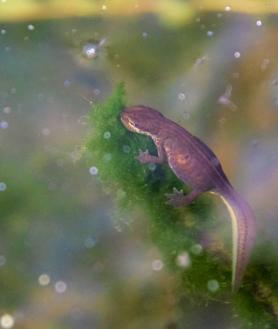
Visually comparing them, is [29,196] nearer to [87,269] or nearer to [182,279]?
[87,269]

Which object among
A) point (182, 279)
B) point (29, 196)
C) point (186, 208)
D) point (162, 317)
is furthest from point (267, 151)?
point (29, 196)

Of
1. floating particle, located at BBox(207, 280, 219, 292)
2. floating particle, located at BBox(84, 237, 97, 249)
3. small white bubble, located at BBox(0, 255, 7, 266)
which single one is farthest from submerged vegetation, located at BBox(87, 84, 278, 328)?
small white bubble, located at BBox(0, 255, 7, 266)

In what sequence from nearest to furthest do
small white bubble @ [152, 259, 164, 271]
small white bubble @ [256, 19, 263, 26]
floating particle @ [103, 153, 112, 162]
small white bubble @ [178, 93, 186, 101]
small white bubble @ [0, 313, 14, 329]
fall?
small white bubble @ [0, 313, 14, 329], small white bubble @ [152, 259, 164, 271], floating particle @ [103, 153, 112, 162], small white bubble @ [178, 93, 186, 101], small white bubble @ [256, 19, 263, 26]

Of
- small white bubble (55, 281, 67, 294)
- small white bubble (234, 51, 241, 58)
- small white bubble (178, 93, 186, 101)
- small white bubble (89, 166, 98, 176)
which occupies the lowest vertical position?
small white bubble (55, 281, 67, 294)

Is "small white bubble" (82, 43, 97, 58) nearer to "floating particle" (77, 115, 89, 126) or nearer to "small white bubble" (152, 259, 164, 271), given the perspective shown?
"floating particle" (77, 115, 89, 126)

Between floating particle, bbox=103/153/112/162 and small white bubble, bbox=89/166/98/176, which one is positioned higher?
floating particle, bbox=103/153/112/162

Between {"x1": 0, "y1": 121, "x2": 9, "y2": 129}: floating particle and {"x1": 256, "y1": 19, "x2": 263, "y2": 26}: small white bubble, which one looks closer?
{"x1": 0, "y1": 121, "x2": 9, "y2": 129}: floating particle

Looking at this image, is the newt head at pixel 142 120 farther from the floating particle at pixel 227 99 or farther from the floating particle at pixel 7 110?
the floating particle at pixel 7 110

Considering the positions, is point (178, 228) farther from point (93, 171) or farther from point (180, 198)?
point (93, 171)

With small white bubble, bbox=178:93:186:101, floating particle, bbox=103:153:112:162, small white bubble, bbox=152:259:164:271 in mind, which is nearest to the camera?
small white bubble, bbox=152:259:164:271
